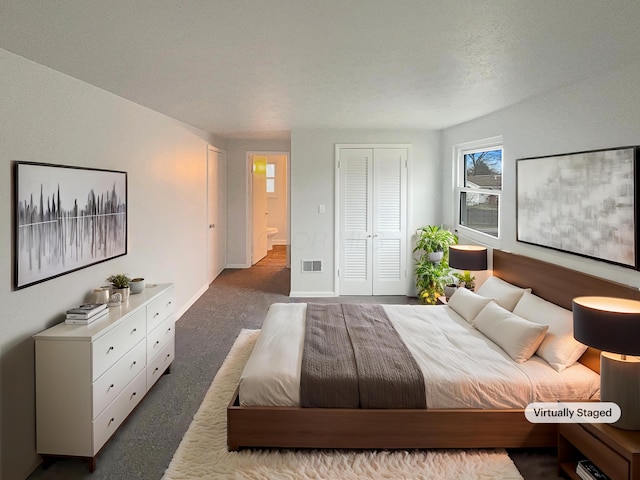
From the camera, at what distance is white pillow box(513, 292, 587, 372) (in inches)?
104

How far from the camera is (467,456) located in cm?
248

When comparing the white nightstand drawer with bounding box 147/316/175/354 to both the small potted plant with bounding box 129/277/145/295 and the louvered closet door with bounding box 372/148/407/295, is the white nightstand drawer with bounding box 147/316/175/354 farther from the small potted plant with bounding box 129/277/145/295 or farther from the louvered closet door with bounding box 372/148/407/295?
the louvered closet door with bounding box 372/148/407/295

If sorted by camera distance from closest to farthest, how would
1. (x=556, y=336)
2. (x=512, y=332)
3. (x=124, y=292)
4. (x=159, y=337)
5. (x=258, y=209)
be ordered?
(x=556, y=336) < (x=512, y=332) < (x=124, y=292) < (x=159, y=337) < (x=258, y=209)

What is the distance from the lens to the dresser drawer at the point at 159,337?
3195 mm

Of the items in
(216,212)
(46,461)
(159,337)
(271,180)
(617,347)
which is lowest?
(46,461)

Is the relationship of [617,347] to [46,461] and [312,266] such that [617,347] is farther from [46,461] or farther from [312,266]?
[312,266]

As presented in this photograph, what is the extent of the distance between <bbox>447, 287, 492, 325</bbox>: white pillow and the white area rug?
1228 millimetres

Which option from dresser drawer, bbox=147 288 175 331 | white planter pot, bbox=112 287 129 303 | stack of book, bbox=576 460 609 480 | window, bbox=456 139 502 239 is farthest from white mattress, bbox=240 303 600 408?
window, bbox=456 139 502 239

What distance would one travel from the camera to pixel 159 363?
11.1 ft

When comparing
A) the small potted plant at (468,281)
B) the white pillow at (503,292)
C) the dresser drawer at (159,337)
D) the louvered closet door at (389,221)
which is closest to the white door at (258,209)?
the louvered closet door at (389,221)

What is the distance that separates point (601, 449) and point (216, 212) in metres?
6.25

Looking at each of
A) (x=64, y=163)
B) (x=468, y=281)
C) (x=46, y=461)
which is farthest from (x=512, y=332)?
(x=64, y=163)

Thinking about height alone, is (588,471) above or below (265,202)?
below

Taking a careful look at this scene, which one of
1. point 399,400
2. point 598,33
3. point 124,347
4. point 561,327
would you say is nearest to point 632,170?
point 598,33
